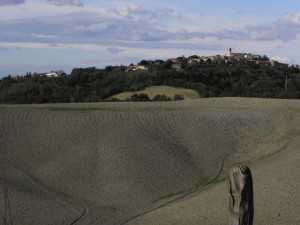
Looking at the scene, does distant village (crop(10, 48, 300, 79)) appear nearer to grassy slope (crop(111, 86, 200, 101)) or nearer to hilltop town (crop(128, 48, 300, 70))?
hilltop town (crop(128, 48, 300, 70))

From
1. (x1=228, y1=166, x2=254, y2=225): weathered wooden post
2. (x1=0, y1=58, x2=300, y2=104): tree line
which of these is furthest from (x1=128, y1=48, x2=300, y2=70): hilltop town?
(x1=228, y1=166, x2=254, y2=225): weathered wooden post

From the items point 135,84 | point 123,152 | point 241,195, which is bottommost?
point 123,152

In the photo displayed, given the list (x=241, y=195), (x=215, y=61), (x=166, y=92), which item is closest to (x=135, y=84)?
(x=166, y=92)

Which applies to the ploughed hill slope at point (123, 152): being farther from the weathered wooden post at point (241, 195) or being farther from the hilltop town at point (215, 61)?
the hilltop town at point (215, 61)

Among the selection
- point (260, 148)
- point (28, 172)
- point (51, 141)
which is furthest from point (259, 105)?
point (28, 172)

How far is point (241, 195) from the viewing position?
248 inches

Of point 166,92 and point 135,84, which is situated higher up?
point 135,84

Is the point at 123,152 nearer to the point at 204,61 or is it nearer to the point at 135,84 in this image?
the point at 135,84

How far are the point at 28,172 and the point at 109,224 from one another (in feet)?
22.0

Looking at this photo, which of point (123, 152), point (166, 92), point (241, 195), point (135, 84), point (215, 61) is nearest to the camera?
point (241, 195)

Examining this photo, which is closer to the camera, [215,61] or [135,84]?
[135,84]

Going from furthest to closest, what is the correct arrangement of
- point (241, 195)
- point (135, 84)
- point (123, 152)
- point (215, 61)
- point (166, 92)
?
point (215, 61) → point (135, 84) → point (166, 92) → point (123, 152) → point (241, 195)

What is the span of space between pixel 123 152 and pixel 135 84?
35700 millimetres

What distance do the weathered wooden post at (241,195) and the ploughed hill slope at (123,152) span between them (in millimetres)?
12064
